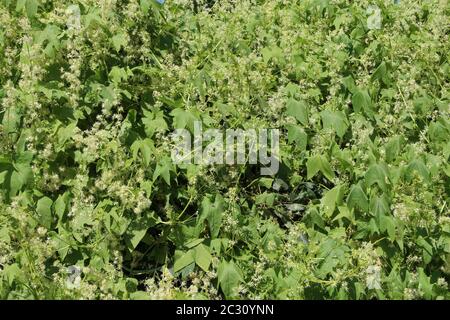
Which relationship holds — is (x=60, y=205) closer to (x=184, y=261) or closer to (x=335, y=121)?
(x=184, y=261)

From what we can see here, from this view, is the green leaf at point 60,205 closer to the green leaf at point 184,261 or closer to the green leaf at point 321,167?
the green leaf at point 184,261

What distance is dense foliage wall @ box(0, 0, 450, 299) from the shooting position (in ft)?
11.7

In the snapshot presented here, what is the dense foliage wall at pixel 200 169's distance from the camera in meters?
3.58

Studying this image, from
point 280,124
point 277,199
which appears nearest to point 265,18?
point 280,124

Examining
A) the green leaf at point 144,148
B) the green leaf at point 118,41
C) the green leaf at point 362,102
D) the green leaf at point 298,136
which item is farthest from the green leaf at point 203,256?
the green leaf at point 362,102

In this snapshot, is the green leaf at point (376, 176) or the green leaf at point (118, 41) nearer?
the green leaf at point (376, 176)

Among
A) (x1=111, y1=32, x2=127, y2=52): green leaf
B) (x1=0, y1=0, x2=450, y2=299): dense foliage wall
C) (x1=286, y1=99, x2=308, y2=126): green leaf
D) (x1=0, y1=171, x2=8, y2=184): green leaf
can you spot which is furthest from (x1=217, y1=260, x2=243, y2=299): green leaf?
(x1=111, y1=32, x2=127, y2=52): green leaf

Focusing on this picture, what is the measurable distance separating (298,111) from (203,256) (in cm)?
124

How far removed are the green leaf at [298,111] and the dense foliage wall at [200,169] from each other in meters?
0.02

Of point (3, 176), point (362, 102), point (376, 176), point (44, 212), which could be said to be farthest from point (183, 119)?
point (362, 102)

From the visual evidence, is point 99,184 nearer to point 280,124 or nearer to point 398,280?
point 280,124

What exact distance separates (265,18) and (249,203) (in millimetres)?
1755

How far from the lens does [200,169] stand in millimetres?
3777
